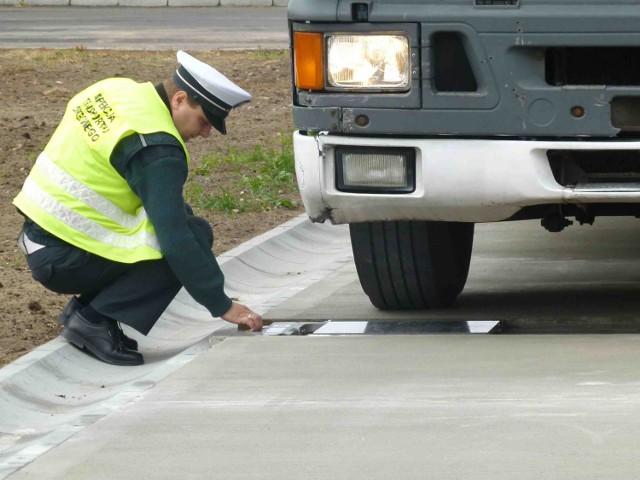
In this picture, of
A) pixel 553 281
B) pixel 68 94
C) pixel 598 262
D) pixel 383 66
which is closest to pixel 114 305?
pixel 383 66

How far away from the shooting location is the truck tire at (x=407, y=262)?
244 inches

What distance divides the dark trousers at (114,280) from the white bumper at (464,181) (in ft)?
2.04

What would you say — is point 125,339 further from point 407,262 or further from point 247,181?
point 247,181

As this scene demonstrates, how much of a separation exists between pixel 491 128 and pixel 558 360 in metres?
0.83

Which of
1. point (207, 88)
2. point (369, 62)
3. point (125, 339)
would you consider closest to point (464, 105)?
point (369, 62)

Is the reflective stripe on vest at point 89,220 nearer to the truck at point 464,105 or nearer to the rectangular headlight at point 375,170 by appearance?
the truck at point 464,105

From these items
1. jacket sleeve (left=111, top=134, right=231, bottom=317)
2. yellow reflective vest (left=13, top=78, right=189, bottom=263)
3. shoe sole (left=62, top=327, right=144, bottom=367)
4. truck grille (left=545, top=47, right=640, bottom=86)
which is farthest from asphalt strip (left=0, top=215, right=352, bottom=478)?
truck grille (left=545, top=47, right=640, bottom=86)

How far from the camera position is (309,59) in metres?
5.59

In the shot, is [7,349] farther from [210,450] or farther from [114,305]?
[210,450]

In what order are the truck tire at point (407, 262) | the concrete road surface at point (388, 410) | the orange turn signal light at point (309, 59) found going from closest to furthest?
the concrete road surface at point (388, 410)
the orange turn signal light at point (309, 59)
the truck tire at point (407, 262)

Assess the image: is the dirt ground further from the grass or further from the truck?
the truck

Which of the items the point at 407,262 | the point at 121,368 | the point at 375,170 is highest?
the point at 375,170

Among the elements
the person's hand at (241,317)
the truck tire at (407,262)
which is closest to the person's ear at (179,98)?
the person's hand at (241,317)

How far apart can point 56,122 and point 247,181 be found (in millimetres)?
2287
